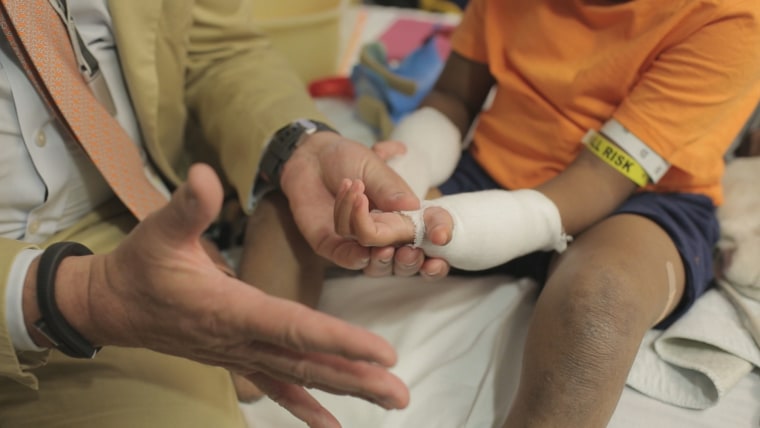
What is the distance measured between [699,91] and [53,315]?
67 centimetres

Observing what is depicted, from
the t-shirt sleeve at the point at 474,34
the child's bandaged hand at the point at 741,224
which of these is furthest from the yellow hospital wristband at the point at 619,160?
the t-shirt sleeve at the point at 474,34

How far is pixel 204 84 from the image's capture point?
0.87 meters

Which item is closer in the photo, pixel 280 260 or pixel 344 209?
pixel 344 209

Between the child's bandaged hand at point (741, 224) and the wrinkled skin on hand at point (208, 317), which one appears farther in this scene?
the child's bandaged hand at point (741, 224)

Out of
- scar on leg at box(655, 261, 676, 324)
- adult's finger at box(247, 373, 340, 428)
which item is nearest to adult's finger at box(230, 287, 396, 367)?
adult's finger at box(247, 373, 340, 428)

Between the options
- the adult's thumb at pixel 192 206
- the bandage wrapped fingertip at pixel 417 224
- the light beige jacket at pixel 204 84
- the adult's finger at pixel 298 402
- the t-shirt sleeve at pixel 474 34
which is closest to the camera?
the adult's thumb at pixel 192 206

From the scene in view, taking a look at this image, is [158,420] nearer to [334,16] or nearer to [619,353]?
[619,353]

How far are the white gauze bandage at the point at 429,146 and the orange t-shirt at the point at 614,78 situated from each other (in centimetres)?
5

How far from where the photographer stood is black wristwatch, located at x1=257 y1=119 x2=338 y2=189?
75cm

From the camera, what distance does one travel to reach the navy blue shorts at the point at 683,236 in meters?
0.71

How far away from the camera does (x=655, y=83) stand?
27.9 inches

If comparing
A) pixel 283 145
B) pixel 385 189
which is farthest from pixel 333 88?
pixel 385 189

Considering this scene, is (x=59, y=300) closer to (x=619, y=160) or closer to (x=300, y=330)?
(x=300, y=330)

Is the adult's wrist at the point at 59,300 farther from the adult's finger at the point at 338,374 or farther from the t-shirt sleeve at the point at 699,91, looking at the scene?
the t-shirt sleeve at the point at 699,91
